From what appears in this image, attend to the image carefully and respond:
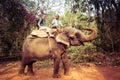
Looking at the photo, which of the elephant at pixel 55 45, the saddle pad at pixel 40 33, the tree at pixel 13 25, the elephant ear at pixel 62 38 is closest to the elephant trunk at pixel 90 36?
the elephant at pixel 55 45

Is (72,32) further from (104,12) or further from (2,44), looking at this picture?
(2,44)

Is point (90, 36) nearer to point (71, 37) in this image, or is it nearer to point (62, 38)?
point (71, 37)

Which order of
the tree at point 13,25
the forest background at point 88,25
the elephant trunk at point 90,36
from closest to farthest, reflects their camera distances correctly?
the elephant trunk at point 90,36 < the forest background at point 88,25 < the tree at point 13,25

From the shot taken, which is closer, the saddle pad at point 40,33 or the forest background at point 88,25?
the saddle pad at point 40,33

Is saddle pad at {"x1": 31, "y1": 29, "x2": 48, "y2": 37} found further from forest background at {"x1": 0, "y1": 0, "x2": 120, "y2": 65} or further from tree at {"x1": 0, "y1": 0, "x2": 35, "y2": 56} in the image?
tree at {"x1": 0, "y1": 0, "x2": 35, "y2": 56}

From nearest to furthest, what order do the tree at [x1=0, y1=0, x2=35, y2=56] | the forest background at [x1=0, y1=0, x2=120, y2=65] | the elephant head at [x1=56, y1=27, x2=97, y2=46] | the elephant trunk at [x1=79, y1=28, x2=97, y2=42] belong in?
the elephant trunk at [x1=79, y1=28, x2=97, y2=42], the elephant head at [x1=56, y1=27, x2=97, y2=46], the forest background at [x1=0, y1=0, x2=120, y2=65], the tree at [x1=0, y1=0, x2=35, y2=56]

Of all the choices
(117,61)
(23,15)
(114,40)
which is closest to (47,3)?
(23,15)

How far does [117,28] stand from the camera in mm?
12375

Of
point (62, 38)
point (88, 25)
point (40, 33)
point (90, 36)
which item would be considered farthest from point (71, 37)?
point (88, 25)

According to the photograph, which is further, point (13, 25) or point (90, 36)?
point (13, 25)

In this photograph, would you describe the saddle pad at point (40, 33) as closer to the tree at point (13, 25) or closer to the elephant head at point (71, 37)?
the elephant head at point (71, 37)

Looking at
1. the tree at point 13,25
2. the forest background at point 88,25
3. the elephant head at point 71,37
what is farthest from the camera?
the tree at point 13,25

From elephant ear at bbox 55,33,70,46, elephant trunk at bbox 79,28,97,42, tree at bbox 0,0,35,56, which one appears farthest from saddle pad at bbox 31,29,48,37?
tree at bbox 0,0,35,56

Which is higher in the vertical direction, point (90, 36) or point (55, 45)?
point (90, 36)
